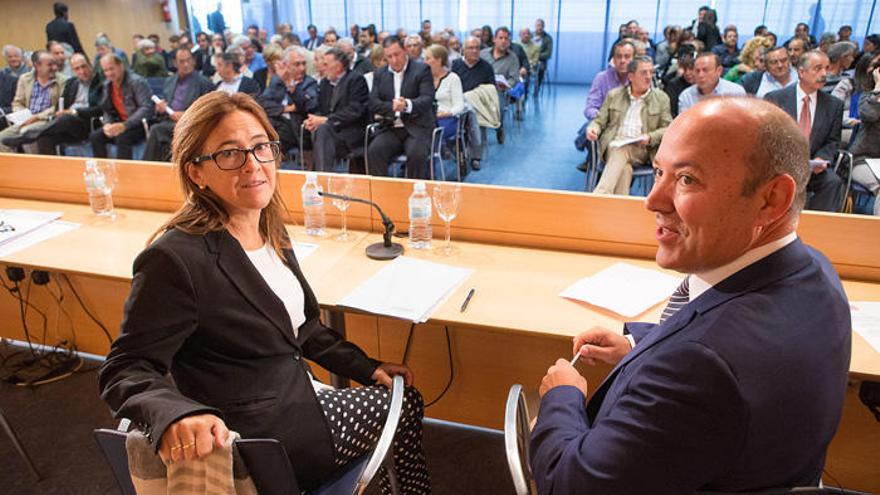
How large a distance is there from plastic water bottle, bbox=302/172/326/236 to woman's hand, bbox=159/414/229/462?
1.30 metres

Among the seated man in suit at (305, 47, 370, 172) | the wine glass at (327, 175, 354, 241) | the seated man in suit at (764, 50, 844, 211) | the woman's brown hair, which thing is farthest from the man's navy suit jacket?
the seated man in suit at (305, 47, 370, 172)

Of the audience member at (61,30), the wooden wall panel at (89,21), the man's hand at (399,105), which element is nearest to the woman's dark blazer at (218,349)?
the man's hand at (399,105)

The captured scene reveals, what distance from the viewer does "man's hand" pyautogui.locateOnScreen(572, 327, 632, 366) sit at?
1.42 metres

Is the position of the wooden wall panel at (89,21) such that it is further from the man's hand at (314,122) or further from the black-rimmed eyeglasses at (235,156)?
the black-rimmed eyeglasses at (235,156)

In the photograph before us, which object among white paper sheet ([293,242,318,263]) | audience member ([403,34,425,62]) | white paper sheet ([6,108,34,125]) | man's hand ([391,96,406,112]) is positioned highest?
audience member ([403,34,425,62])

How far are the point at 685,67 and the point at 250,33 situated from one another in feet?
29.5

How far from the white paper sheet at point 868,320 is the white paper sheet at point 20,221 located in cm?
277

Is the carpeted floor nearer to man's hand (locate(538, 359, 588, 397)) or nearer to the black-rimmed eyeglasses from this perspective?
man's hand (locate(538, 359, 588, 397))

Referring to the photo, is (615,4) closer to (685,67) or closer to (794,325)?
(685,67)

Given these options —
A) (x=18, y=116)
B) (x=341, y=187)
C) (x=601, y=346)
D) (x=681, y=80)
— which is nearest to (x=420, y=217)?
(x=341, y=187)

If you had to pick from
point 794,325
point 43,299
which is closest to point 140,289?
point 794,325

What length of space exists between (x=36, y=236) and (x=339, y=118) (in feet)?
9.09

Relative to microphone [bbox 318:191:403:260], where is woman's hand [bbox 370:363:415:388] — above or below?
below

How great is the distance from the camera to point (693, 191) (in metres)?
1.01
